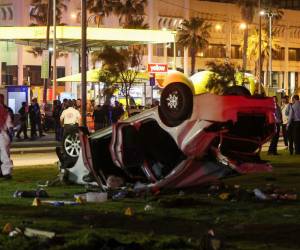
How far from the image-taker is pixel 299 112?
21656 millimetres

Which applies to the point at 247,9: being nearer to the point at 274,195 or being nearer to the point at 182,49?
the point at 182,49

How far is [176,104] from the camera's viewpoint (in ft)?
39.7

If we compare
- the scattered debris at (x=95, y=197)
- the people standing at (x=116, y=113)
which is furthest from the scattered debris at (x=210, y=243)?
the people standing at (x=116, y=113)

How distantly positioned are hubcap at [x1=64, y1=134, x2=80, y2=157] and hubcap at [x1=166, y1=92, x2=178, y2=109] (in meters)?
2.26

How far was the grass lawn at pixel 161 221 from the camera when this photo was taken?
8047 mm

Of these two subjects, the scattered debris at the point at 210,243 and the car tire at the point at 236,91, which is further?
the car tire at the point at 236,91

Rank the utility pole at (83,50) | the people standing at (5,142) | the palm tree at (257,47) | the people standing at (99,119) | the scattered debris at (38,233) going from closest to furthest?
1. the scattered debris at (38,233)
2. the people standing at (5,142)
3. the utility pole at (83,50)
4. the people standing at (99,119)
5. the palm tree at (257,47)

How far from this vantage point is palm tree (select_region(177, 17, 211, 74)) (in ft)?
238

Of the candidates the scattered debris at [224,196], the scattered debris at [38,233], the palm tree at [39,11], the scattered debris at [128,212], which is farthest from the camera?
the palm tree at [39,11]

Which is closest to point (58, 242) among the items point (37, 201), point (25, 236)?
point (25, 236)

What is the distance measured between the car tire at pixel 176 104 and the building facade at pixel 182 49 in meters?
48.6

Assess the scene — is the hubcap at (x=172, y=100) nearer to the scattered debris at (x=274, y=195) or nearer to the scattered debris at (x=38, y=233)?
the scattered debris at (x=274, y=195)

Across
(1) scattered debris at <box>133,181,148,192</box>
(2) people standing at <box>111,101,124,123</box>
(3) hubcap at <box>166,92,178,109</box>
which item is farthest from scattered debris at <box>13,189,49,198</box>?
(2) people standing at <box>111,101,124,123</box>

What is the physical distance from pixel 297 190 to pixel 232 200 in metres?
1.82
